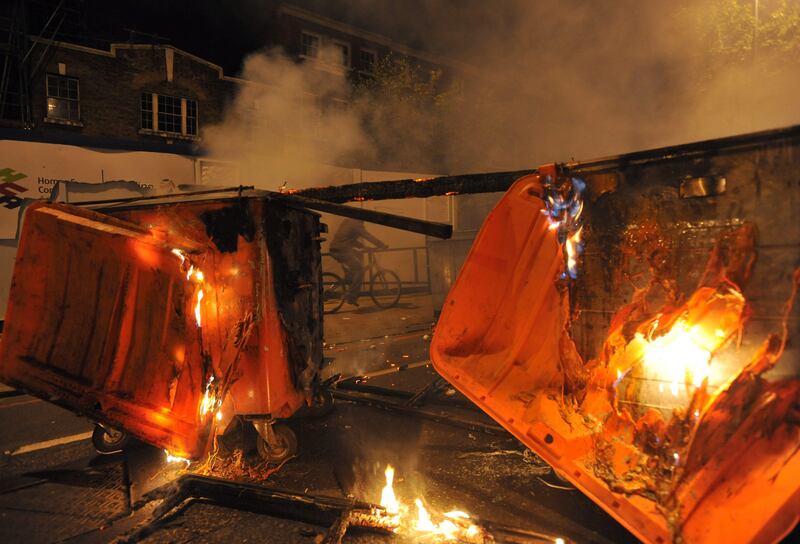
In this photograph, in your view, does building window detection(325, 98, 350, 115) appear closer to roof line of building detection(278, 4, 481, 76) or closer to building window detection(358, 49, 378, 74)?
roof line of building detection(278, 4, 481, 76)

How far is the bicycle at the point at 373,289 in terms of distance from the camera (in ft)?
34.4

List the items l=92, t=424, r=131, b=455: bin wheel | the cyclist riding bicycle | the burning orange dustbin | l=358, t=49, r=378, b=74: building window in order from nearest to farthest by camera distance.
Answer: the burning orange dustbin
l=92, t=424, r=131, b=455: bin wheel
the cyclist riding bicycle
l=358, t=49, r=378, b=74: building window

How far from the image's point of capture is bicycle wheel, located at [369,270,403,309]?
1101 cm

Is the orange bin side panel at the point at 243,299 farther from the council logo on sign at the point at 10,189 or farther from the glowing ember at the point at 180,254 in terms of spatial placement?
the council logo on sign at the point at 10,189

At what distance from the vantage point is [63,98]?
1280 cm

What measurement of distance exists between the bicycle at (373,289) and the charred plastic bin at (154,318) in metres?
6.83

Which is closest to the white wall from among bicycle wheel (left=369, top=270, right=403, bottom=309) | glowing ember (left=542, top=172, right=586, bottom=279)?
bicycle wheel (left=369, top=270, right=403, bottom=309)

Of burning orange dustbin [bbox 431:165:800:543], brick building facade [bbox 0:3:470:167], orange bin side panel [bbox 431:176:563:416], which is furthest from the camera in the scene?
brick building facade [bbox 0:3:470:167]

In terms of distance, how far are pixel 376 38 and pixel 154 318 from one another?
66.3 feet

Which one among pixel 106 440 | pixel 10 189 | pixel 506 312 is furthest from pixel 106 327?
pixel 10 189

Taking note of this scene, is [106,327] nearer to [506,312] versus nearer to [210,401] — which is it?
[210,401]

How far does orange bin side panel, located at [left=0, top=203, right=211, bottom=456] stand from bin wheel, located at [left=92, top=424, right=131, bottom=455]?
1.98ft

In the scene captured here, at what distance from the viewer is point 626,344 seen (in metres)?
2.32

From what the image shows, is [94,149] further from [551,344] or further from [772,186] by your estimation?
[772,186]
